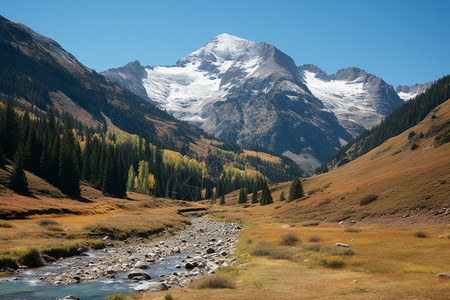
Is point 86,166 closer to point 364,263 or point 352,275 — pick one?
point 364,263

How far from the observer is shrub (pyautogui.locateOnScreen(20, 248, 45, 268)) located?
2677cm

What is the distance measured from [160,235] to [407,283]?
45820 mm

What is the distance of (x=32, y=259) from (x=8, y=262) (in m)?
2.38

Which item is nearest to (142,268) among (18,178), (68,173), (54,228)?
(54,228)

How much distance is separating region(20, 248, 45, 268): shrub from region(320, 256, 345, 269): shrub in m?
27.0

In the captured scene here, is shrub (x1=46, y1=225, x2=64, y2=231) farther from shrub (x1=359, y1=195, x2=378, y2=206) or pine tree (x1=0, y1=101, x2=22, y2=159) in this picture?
shrub (x1=359, y1=195, x2=378, y2=206)

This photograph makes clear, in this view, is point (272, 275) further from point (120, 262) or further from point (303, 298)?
point (120, 262)

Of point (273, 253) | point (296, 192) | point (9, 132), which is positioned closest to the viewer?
point (273, 253)

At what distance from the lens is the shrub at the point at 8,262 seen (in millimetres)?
24622

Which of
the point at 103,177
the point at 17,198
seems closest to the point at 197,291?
the point at 17,198

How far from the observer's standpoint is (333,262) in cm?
2412

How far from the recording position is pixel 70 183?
84.2 m

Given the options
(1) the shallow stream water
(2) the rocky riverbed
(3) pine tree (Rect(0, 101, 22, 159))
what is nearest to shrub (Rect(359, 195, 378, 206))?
(2) the rocky riverbed

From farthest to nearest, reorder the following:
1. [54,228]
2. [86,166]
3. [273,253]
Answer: [86,166]
[54,228]
[273,253]
